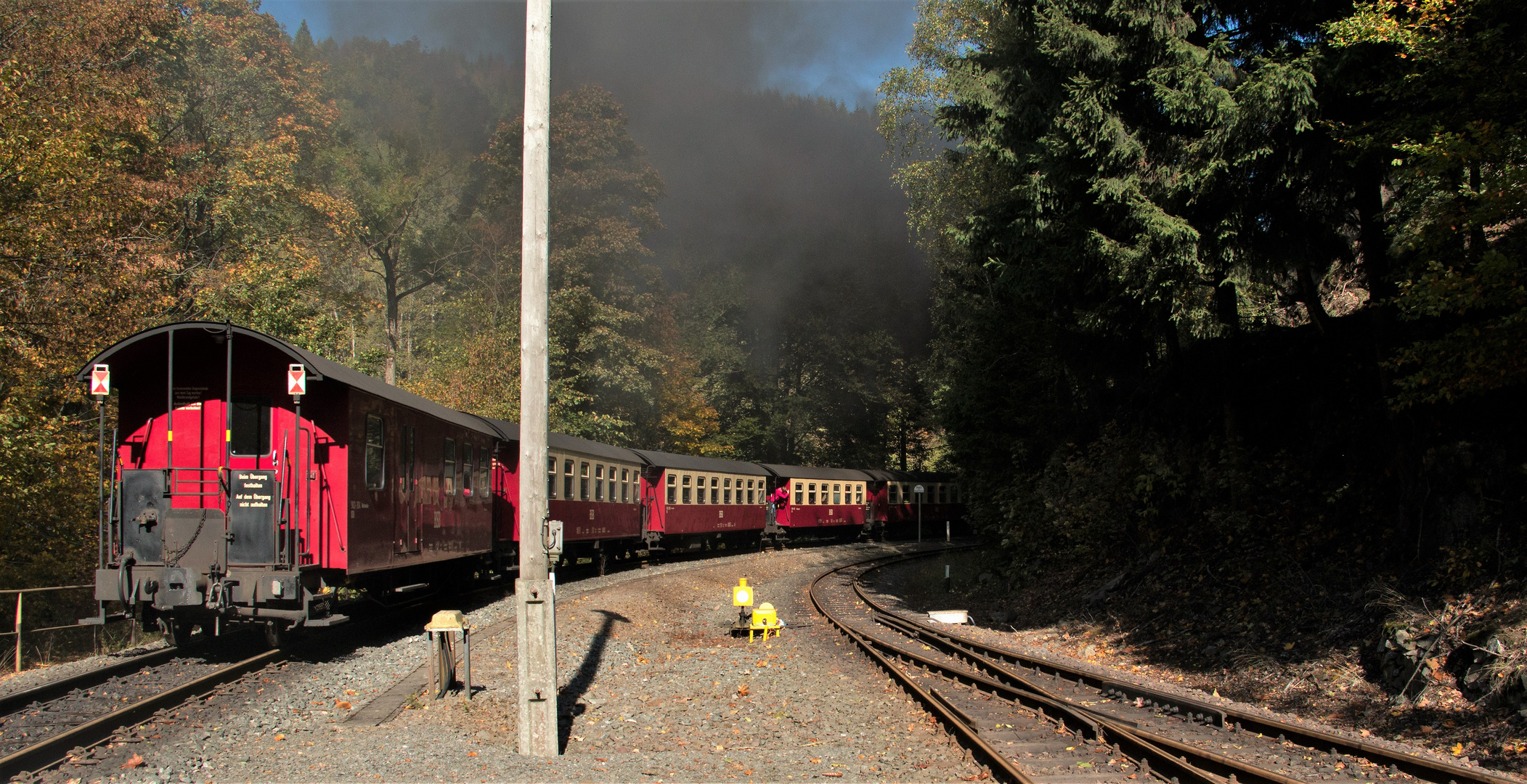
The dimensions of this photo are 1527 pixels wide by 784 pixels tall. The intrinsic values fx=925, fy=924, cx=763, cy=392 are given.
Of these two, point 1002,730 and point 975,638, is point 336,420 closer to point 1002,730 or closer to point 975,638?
point 1002,730

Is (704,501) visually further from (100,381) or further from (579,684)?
(100,381)

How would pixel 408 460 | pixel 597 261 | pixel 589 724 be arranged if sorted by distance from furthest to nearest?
pixel 597 261, pixel 408 460, pixel 589 724

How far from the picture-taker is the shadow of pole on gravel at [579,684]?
756 cm

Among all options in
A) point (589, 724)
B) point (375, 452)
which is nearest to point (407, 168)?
point (375, 452)

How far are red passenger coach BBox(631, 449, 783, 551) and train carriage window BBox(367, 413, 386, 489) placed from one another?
43.1 ft

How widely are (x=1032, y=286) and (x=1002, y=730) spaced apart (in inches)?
293

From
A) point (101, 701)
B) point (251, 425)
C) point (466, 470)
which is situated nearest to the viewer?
point (101, 701)

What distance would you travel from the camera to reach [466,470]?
14.4 meters

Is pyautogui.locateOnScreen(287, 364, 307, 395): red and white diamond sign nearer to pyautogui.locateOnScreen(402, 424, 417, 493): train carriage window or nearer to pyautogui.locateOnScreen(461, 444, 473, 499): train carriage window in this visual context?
pyautogui.locateOnScreen(402, 424, 417, 493): train carriage window

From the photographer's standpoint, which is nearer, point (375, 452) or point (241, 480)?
point (241, 480)

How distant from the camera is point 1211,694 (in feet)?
29.4

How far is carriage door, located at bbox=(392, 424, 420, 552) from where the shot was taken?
11430 mm

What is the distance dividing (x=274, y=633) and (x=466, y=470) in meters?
4.91

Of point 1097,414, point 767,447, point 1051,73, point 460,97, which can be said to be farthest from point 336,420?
point 460,97
